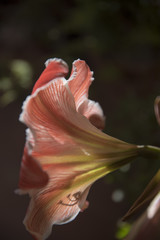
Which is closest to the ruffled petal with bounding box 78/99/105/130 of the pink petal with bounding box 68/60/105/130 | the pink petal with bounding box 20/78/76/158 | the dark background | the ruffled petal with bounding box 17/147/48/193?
the pink petal with bounding box 68/60/105/130

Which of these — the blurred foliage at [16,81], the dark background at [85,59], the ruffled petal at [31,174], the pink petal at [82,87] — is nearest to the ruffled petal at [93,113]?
the pink petal at [82,87]

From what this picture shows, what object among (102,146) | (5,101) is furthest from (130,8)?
(5,101)

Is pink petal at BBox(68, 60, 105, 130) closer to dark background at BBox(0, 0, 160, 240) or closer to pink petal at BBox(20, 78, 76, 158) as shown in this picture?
pink petal at BBox(20, 78, 76, 158)

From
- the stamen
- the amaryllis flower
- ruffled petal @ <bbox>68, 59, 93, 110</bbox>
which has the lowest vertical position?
the stamen

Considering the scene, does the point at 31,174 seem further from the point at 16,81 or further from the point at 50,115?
the point at 16,81

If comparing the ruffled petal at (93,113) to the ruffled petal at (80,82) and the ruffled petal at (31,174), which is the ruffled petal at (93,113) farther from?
the ruffled petal at (31,174)

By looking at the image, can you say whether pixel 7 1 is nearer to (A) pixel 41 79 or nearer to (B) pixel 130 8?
(B) pixel 130 8

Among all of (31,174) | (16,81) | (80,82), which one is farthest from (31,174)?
(16,81)
